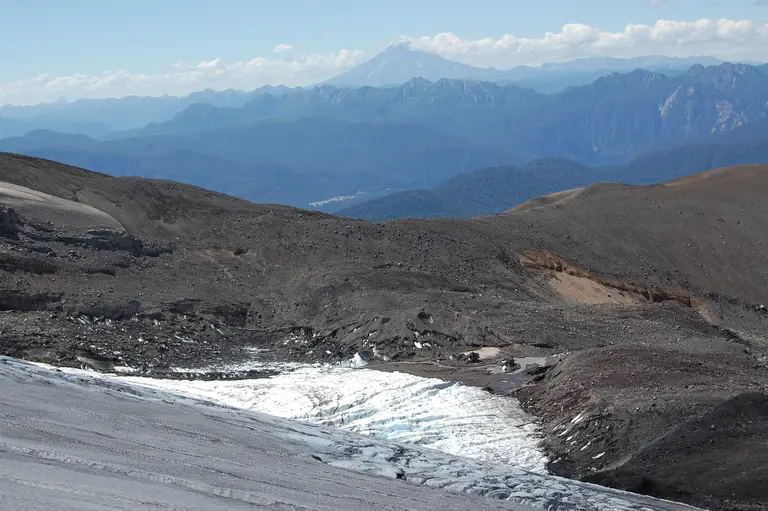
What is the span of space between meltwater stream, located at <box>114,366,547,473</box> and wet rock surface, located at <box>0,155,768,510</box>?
2.61ft

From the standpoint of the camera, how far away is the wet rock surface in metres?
16.0

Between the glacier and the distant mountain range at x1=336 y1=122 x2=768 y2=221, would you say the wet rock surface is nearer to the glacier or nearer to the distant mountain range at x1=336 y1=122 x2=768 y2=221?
the glacier

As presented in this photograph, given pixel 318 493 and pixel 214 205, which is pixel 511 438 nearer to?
pixel 318 493

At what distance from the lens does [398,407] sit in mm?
17500

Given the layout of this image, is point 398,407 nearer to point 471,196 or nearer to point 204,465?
point 204,465

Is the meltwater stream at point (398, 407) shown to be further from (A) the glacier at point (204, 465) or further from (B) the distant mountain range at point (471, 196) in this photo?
(B) the distant mountain range at point (471, 196)

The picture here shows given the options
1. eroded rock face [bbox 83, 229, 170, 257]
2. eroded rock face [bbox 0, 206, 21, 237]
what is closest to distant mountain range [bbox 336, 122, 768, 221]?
eroded rock face [bbox 83, 229, 170, 257]

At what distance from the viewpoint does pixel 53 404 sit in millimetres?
10906

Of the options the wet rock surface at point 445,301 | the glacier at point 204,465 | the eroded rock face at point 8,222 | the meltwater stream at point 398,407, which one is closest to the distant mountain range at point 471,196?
the wet rock surface at point 445,301

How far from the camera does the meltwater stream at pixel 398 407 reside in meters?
15.9

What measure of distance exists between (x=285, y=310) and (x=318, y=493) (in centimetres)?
1762

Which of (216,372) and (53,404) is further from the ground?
(53,404)

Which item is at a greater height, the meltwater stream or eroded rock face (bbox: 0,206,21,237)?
eroded rock face (bbox: 0,206,21,237)

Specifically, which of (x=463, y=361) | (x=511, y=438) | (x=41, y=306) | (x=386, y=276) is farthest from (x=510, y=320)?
(x=41, y=306)
